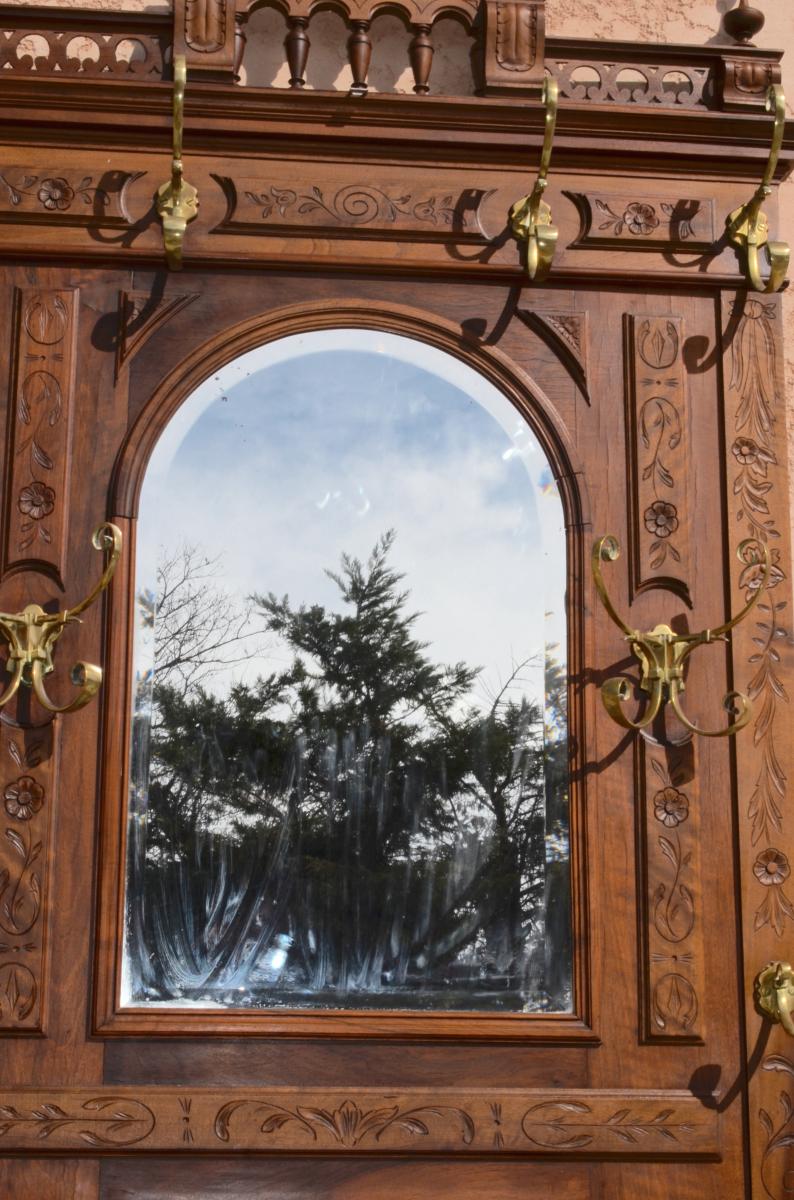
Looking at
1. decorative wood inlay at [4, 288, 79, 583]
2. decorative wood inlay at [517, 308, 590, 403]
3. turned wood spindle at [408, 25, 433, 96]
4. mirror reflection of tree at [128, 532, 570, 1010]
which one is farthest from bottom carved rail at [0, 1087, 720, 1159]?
turned wood spindle at [408, 25, 433, 96]

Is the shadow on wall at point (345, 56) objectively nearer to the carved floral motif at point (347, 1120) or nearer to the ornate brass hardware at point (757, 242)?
the ornate brass hardware at point (757, 242)

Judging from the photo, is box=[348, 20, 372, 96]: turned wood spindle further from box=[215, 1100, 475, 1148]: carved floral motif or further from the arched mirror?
box=[215, 1100, 475, 1148]: carved floral motif

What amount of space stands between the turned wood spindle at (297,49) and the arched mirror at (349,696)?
1.00 ft

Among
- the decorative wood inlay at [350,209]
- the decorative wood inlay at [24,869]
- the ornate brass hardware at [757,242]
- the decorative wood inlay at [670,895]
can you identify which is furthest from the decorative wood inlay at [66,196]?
the decorative wood inlay at [670,895]

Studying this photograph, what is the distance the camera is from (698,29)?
184 cm

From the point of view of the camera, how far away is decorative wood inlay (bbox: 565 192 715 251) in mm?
1703

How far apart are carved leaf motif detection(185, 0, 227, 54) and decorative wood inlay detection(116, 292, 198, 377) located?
0.30 metres

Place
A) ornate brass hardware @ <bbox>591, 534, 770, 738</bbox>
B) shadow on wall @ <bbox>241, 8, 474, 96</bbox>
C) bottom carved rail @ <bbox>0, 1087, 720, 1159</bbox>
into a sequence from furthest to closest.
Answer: shadow on wall @ <bbox>241, 8, 474, 96</bbox> < ornate brass hardware @ <bbox>591, 534, 770, 738</bbox> < bottom carved rail @ <bbox>0, 1087, 720, 1159</bbox>

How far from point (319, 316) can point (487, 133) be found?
30 cm

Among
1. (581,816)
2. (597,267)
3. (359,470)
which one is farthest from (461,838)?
(597,267)

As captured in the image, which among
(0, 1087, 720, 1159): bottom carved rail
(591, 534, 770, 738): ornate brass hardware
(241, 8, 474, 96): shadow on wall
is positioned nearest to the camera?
(0, 1087, 720, 1159): bottom carved rail

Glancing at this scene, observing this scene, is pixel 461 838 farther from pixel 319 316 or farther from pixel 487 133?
pixel 487 133

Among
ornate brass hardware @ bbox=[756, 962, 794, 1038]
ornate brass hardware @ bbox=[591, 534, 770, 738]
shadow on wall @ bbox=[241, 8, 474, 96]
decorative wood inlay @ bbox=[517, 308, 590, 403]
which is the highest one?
shadow on wall @ bbox=[241, 8, 474, 96]

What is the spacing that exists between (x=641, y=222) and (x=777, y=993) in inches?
36.6
